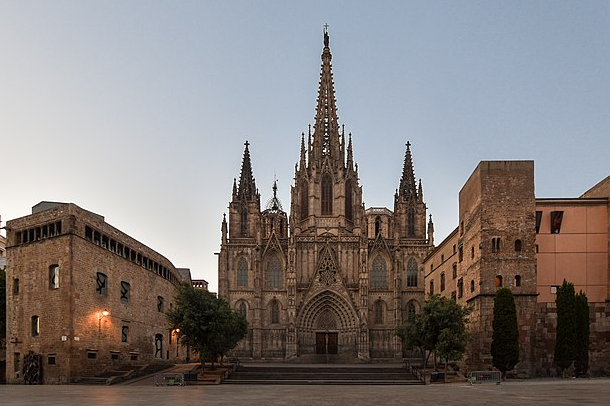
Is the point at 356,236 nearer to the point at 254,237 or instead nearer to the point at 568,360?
the point at 254,237

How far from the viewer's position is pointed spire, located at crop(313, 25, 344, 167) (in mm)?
80562

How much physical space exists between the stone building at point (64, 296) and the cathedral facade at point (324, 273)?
28.4m

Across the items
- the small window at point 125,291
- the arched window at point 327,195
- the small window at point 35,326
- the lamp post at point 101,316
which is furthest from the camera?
the arched window at point 327,195

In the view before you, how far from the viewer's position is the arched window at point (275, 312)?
73.8 meters

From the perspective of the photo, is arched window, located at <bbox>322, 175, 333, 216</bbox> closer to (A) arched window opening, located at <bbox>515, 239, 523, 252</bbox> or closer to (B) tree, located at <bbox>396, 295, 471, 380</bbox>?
(B) tree, located at <bbox>396, 295, 471, 380</bbox>

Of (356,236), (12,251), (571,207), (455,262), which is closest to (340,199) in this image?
(356,236)

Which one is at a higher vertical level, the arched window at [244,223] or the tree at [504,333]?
the arched window at [244,223]

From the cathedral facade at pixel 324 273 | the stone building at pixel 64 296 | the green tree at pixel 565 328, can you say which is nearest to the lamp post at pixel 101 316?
the stone building at pixel 64 296

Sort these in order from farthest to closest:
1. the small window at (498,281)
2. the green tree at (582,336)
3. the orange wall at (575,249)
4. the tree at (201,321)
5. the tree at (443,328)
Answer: the orange wall at (575,249) → the tree at (201,321) → the small window at (498,281) → the tree at (443,328) → the green tree at (582,336)

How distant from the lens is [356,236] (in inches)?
2928

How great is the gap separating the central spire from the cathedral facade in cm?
115

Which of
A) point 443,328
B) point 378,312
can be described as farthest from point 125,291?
point 378,312

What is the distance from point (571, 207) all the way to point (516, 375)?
424 inches

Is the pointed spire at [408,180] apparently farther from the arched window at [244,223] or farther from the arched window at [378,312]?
the arched window at [244,223]
